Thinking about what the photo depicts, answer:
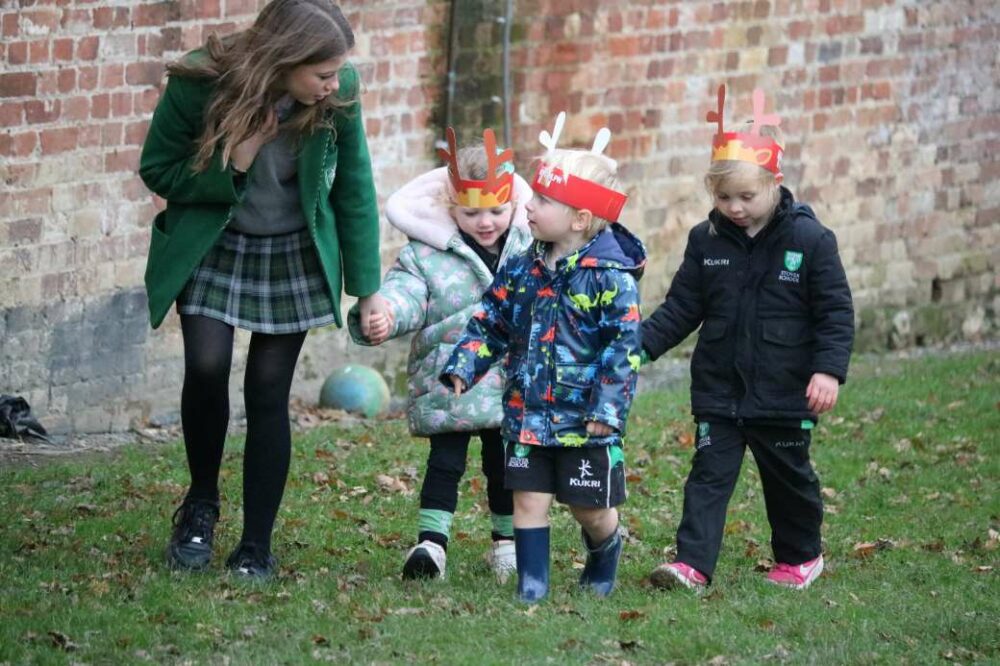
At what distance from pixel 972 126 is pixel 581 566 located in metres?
9.34

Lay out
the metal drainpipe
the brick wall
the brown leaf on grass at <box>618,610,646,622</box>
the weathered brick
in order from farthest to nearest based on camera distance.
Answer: the metal drainpipe < the brick wall < the weathered brick < the brown leaf on grass at <box>618,610,646,622</box>

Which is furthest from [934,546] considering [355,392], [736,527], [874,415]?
[355,392]

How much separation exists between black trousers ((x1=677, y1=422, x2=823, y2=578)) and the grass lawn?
0.21m

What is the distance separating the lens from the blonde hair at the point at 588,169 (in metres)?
5.61

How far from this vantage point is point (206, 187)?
5.61 meters

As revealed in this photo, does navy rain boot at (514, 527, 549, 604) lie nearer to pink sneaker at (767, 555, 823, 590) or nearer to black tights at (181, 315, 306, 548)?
black tights at (181, 315, 306, 548)

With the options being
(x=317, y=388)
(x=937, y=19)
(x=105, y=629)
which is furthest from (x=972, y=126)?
(x=105, y=629)

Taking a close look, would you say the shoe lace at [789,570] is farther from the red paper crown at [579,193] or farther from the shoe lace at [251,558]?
the shoe lace at [251,558]

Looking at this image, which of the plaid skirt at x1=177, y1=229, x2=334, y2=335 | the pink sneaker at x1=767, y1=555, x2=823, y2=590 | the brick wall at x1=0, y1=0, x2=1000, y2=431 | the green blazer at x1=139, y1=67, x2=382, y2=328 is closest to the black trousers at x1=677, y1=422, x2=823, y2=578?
the pink sneaker at x1=767, y1=555, x2=823, y2=590

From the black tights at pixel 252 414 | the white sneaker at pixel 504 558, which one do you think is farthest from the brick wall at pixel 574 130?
the white sneaker at pixel 504 558

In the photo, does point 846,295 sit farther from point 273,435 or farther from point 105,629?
point 105,629

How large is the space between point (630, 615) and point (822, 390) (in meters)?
1.04

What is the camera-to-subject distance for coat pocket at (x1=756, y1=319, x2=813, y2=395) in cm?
607

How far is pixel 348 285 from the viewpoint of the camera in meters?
5.95
